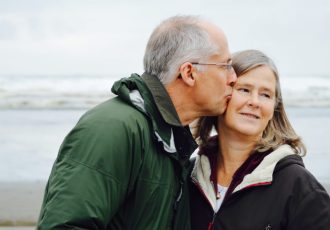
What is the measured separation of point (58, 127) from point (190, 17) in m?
12.4

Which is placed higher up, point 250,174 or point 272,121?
point 272,121

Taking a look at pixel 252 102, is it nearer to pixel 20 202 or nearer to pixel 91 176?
pixel 91 176

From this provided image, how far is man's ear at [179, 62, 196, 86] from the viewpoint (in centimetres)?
298

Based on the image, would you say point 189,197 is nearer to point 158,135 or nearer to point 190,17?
point 158,135

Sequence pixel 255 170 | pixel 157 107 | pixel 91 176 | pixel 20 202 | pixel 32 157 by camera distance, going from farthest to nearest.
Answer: pixel 32 157
pixel 20 202
pixel 255 170
pixel 157 107
pixel 91 176

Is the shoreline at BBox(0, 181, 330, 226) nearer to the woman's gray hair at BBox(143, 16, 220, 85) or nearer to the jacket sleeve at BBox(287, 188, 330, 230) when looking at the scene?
the woman's gray hair at BBox(143, 16, 220, 85)

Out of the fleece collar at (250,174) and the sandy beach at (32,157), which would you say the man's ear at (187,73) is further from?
the sandy beach at (32,157)

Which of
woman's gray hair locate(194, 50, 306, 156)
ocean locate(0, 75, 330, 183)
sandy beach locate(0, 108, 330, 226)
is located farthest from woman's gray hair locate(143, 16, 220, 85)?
ocean locate(0, 75, 330, 183)

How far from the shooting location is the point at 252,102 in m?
3.34

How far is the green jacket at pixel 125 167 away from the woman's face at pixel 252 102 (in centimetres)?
43

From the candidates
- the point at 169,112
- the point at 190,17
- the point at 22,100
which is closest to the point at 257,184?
the point at 169,112

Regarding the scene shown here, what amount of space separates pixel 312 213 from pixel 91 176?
109 cm

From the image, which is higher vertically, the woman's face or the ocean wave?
the woman's face

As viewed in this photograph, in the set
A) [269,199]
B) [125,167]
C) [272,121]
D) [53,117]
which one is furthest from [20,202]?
[53,117]
